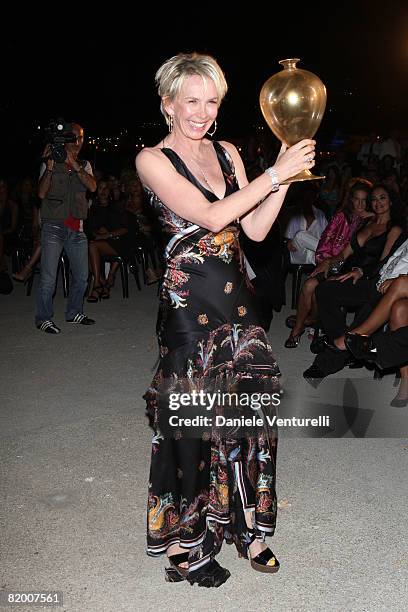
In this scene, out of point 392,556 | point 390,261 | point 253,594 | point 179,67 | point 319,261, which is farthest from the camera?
point 319,261

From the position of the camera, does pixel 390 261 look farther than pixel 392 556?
Yes

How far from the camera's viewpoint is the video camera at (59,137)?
24.4 feet

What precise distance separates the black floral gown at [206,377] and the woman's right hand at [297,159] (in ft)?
1.39

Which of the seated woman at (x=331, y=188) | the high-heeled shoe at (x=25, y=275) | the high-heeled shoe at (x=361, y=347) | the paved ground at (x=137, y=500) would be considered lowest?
the paved ground at (x=137, y=500)

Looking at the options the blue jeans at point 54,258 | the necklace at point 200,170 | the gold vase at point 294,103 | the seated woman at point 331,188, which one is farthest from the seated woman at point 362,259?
the seated woman at point 331,188

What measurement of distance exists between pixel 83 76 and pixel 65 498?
17.9m

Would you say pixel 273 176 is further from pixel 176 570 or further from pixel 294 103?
pixel 176 570

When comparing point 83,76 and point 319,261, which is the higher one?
point 83,76

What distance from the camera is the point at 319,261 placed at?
7441 millimetres

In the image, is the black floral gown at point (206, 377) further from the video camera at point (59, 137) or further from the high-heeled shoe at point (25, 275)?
the high-heeled shoe at point (25, 275)

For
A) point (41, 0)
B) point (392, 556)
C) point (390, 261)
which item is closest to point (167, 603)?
point (392, 556)

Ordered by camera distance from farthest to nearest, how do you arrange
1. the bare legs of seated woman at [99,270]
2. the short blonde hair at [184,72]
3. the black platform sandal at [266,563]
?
the bare legs of seated woman at [99,270] → the black platform sandal at [266,563] → the short blonde hair at [184,72]

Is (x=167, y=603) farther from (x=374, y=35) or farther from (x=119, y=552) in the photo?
(x=374, y=35)

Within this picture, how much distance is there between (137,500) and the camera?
406 cm
